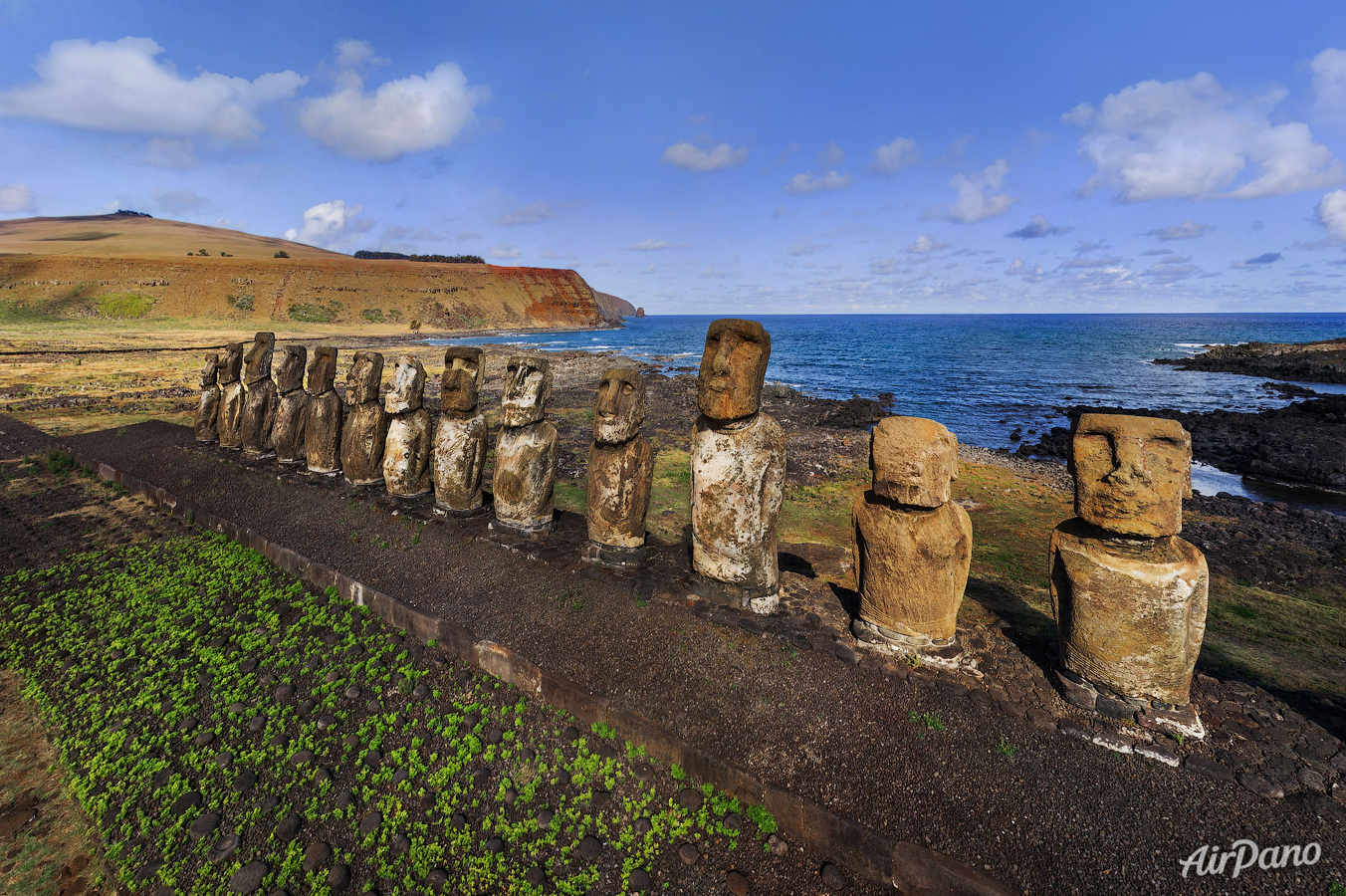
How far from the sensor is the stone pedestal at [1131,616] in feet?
11.4

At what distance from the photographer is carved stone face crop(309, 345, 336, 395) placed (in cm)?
813

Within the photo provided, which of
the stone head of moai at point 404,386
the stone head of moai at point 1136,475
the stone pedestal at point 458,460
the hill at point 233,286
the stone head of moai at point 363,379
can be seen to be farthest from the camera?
the hill at point 233,286

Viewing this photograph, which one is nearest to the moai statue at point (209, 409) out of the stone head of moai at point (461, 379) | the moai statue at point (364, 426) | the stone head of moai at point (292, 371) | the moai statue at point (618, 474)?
the stone head of moai at point (292, 371)

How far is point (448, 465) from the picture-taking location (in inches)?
265

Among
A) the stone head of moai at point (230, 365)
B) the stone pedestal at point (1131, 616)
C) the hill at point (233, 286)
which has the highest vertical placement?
the hill at point (233, 286)

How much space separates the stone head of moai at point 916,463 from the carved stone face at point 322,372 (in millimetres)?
7733

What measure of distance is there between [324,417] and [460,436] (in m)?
3.05

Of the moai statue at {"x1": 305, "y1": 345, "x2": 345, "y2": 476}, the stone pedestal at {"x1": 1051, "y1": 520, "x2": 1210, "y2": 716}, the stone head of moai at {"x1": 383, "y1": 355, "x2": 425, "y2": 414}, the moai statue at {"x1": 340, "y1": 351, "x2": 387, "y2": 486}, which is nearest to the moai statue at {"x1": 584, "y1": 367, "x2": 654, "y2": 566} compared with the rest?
the stone head of moai at {"x1": 383, "y1": 355, "x2": 425, "y2": 414}

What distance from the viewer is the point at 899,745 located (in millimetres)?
3482

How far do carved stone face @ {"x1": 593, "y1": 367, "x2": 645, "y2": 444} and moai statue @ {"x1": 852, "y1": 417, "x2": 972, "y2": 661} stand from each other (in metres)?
2.21

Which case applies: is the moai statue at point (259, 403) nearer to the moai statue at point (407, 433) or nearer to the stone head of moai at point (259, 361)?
the stone head of moai at point (259, 361)

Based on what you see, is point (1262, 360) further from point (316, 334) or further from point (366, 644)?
point (316, 334)

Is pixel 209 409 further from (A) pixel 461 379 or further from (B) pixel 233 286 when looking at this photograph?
(B) pixel 233 286

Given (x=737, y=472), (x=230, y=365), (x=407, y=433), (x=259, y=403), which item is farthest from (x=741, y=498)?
(x=230, y=365)
